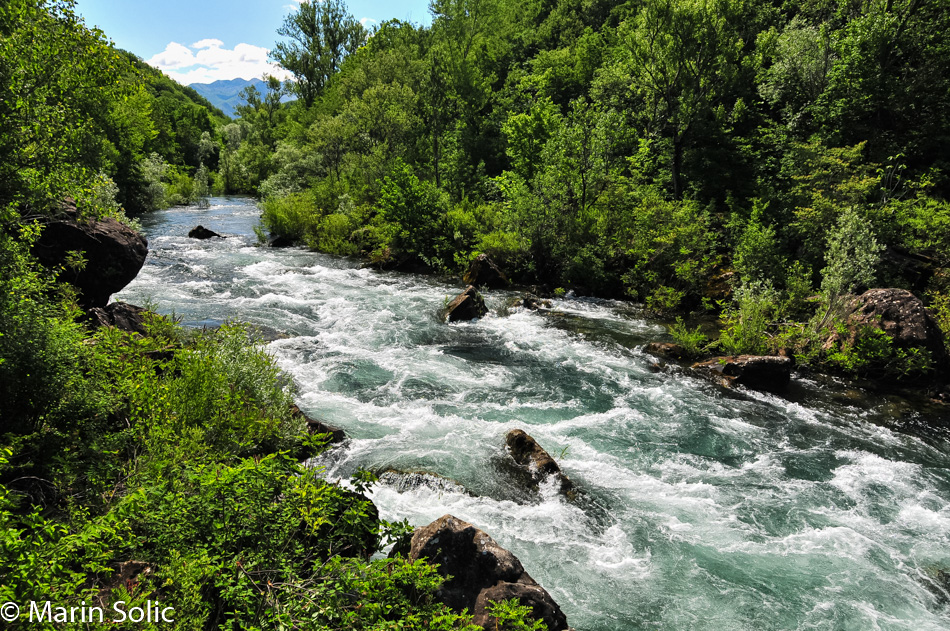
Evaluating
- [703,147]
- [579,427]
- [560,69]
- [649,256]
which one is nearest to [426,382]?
[579,427]

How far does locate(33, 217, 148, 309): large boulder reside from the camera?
10.7 meters

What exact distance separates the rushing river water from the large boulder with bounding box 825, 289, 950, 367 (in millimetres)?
2177

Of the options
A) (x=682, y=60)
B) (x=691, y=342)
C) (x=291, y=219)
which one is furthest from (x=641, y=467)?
(x=291, y=219)

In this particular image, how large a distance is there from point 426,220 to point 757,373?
64.3ft

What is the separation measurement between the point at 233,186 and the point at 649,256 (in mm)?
63332

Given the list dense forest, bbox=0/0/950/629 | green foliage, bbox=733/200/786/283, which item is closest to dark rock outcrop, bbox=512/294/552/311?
dense forest, bbox=0/0/950/629

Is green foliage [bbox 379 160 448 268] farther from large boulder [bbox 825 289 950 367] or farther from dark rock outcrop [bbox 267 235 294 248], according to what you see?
large boulder [bbox 825 289 950 367]

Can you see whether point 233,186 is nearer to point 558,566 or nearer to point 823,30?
point 823,30

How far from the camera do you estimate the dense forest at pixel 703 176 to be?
1705 cm

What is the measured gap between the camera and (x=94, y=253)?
1141cm

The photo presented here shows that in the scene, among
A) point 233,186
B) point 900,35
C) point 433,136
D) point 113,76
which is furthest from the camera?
point 233,186

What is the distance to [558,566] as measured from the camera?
23.6 feet

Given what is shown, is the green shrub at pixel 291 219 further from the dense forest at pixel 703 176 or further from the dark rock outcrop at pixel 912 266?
the dark rock outcrop at pixel 912 266

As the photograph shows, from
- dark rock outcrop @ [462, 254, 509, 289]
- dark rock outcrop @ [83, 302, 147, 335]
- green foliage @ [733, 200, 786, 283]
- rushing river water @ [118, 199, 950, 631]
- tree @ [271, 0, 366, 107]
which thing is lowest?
rushing river water @ [118, 199, 950, 631]
